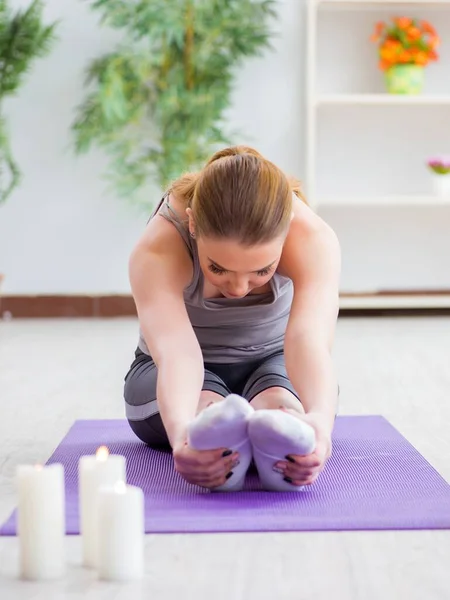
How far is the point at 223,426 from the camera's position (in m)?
1.54

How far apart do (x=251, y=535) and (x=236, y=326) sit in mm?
620

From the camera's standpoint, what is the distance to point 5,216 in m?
4.98

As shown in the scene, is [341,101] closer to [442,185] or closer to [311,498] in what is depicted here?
[442,185]

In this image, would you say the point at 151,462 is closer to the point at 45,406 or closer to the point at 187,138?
the point at 45,406

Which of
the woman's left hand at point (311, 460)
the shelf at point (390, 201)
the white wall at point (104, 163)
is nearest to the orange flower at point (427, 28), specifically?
the white wall at point (104, 163)

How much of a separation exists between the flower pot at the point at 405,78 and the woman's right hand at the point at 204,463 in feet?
11.1

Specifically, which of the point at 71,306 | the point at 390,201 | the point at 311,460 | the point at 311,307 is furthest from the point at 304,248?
the point at 71,306

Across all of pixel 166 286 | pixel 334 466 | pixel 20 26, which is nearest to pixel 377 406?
pixel 334 466

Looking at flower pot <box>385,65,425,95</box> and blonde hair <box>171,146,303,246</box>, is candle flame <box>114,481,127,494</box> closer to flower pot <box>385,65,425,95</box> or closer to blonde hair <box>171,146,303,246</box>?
blonde hair <box>171,146,303,246</box>

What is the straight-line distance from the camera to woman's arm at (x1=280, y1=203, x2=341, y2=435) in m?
1.77

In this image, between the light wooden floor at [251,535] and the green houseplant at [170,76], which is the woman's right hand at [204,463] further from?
the green houseplant at [170,76]

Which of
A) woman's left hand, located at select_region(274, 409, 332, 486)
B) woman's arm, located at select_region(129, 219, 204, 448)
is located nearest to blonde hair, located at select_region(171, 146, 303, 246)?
woman's arm, located at select_region(129, 219, 204, 448)

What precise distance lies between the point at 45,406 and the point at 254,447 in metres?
1.22

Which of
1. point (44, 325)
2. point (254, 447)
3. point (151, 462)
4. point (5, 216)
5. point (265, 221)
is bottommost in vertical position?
point (44, 325)
